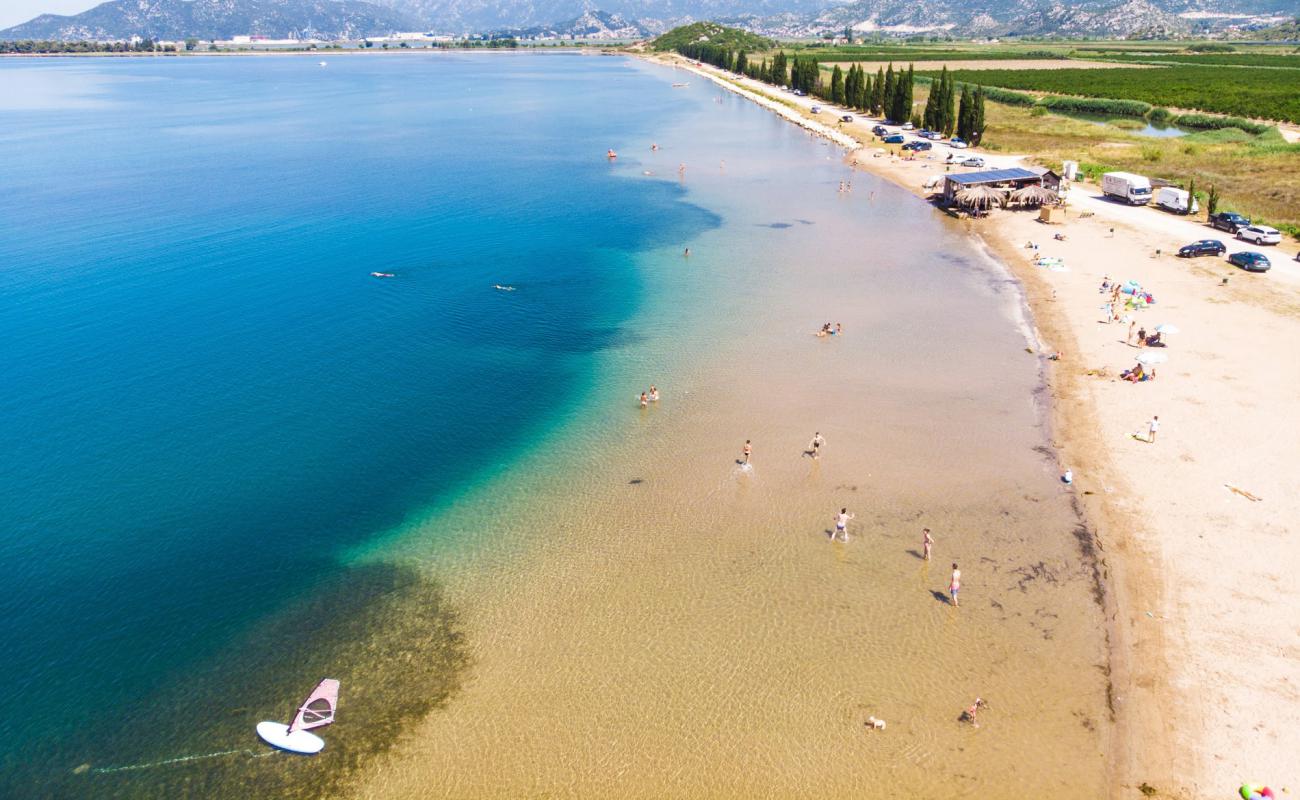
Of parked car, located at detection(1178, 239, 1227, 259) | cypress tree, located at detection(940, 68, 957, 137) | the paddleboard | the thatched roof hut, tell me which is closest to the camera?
the paddleboard

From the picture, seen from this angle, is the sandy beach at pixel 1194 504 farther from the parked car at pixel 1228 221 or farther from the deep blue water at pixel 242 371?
the deep blue water at pixel 242 371

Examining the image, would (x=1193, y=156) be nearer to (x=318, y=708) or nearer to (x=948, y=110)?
(x=948, y=110)

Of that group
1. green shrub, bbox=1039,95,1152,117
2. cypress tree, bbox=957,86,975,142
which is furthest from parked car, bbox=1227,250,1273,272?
green shrub, bbox=1039,95,1152,117

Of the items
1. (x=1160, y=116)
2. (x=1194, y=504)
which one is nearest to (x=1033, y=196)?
(x=1194, y=504)

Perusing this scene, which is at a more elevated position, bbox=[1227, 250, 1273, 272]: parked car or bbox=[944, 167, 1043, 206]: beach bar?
bbox=[944, 167, 1043, 206]: beach bar

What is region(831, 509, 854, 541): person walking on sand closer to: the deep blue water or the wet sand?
the wet sand

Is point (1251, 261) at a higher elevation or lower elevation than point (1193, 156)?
lower
